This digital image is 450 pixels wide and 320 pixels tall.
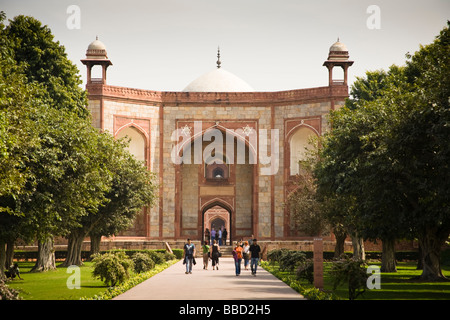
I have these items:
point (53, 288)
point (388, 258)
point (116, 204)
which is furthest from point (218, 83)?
point (53, 288)

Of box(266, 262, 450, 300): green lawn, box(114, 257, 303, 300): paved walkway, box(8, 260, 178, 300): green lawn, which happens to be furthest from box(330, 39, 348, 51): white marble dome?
box(114, 257, 303, 300): paved walkway

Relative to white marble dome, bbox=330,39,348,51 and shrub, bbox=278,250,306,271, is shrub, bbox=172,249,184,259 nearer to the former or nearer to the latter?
shrub, bbox=278,250,306,271

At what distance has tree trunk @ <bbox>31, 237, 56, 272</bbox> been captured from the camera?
25.4 metres

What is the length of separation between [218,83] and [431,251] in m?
29.5

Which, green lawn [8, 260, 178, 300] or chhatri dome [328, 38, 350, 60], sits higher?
chhatri dome [328, 38, 350, 60]

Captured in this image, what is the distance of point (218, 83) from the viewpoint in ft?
156

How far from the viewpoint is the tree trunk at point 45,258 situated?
999 inches

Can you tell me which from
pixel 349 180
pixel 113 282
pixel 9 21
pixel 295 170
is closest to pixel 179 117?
pixel 295 170

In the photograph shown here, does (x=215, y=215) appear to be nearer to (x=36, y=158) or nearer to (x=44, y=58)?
(x=44, y=58)

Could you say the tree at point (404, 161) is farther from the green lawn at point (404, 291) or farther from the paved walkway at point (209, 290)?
the paved walkway at point (209, 290)

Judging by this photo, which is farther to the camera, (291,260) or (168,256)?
(168,256)

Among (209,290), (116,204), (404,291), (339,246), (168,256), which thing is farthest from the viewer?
(339,246)

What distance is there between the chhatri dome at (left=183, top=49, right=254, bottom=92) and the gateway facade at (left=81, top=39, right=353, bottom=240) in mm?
5525
